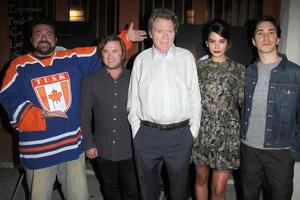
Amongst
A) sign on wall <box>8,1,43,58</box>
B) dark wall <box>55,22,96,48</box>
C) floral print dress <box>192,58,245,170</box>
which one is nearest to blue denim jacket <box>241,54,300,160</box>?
floral print dress <box>192,58,245,170</box>

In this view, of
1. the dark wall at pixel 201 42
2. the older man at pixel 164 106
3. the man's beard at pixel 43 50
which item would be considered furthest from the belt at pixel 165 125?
the dark wall at pixel 201 42

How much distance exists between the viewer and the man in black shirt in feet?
11.0

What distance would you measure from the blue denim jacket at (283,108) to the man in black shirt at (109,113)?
4.53 feet

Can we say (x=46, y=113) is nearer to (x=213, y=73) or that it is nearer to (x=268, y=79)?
(x=213, y=73)

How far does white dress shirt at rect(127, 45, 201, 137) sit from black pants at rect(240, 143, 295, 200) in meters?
0.59

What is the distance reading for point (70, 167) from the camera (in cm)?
345

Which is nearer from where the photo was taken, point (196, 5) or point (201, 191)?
point (201, 191)

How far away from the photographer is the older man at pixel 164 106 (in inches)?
123

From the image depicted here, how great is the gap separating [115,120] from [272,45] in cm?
165

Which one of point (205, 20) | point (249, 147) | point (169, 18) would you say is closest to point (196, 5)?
point (205, 20)

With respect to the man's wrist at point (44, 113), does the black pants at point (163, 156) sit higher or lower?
lower

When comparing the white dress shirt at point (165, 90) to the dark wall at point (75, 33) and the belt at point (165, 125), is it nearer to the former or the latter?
the belt at point (165, 125)

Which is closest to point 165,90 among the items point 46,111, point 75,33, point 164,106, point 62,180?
point 164,106

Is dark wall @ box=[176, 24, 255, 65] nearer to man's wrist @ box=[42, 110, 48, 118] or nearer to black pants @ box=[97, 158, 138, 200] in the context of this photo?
black pants @ box=[97, 158, 138, 200]
